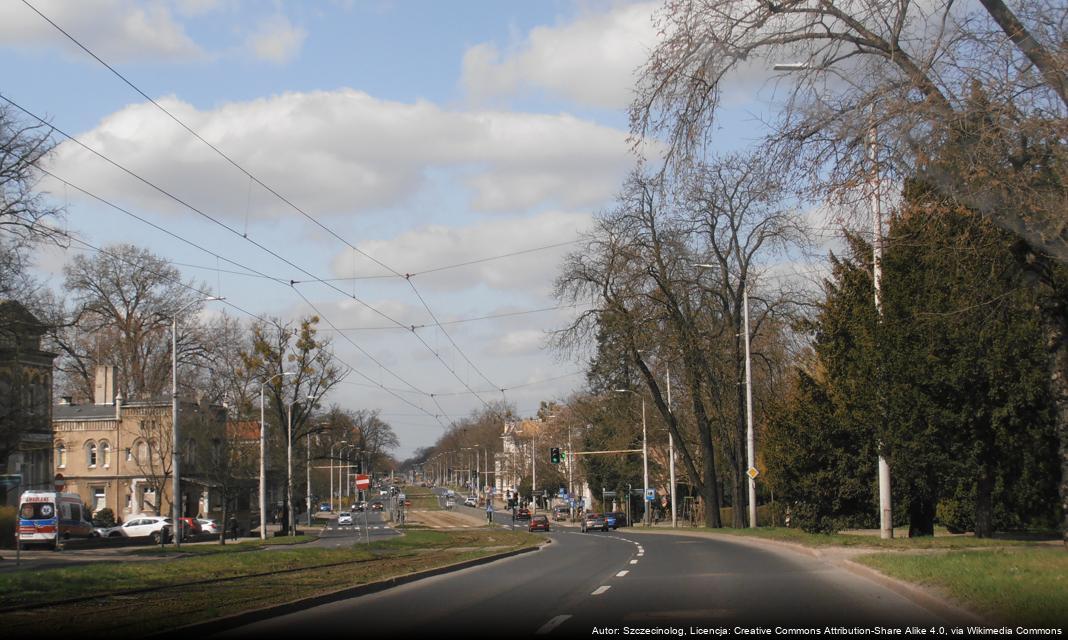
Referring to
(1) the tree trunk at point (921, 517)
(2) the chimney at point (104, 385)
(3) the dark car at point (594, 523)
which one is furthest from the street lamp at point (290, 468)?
(1) the tree trunk at point (921, 517)

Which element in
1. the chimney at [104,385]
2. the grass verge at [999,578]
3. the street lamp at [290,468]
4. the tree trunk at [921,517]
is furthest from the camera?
the chimney at [104,385]

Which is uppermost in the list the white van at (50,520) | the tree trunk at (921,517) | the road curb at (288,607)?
the road curb at (288,607)

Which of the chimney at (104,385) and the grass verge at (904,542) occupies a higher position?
the chimney at (104,385)

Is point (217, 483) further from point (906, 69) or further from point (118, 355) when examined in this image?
point (906, 69)

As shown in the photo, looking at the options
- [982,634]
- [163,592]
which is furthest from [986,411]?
[163,592]

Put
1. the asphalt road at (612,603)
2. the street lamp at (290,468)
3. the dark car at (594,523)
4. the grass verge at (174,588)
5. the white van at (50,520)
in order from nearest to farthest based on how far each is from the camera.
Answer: the asphalt road at (612,603), the grass verge at (174,588), the white van at (50,520), the street lamp at (290,468), the dark car at (594,523)

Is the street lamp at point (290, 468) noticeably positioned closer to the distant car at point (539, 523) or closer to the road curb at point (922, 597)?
the distant car at point (539, 523)

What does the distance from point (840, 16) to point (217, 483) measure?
4477 cm

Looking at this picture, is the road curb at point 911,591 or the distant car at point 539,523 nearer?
the road curb at point 911,591

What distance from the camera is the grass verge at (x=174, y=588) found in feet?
47.0

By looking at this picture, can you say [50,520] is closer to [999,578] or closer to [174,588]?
[174,588]

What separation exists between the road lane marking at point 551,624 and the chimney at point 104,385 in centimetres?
6052

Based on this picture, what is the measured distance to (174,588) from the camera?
2052 cm

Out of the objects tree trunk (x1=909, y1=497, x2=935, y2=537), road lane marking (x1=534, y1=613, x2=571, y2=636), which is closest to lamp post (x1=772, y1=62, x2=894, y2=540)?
tree trunk (x1=909, y1=497, x2=935, y2=537)
